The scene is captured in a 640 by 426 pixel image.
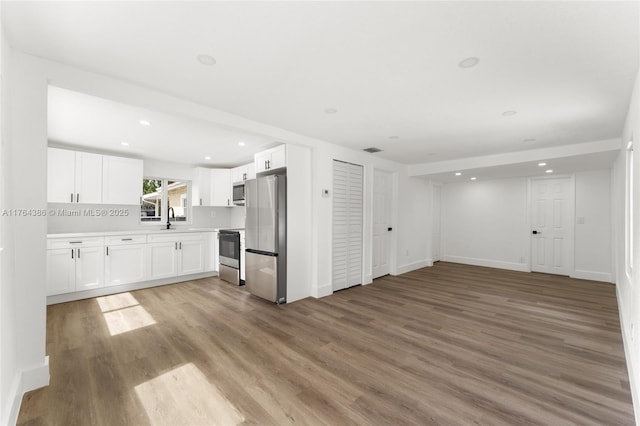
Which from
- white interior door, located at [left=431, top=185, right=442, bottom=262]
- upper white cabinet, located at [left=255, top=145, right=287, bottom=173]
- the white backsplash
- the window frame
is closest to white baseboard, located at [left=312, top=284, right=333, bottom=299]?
upper white cabinet, located at [left=255, top=145, right=287, bottom=173]

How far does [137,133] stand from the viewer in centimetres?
372

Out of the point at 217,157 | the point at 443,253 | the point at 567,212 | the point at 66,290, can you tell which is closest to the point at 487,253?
the point at 443,253

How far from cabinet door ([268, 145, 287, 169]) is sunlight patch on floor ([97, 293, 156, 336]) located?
2.60 m

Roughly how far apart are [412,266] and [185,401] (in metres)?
5.46

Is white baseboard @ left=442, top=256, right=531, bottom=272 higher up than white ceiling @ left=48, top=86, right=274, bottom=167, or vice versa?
white ceiling @ left=48, top=86, right=274, bottom=167

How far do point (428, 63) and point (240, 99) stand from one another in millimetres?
1765

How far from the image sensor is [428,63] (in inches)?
77.9

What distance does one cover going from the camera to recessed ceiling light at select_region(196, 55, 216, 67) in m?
1.93

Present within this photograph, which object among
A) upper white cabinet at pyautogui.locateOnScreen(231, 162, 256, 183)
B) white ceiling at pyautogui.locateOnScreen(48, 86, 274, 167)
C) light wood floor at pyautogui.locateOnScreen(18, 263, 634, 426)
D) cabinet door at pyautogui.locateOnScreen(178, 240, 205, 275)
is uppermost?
white ceiling at pyautogui.locateOnScreen(48, 86, 274, 167)

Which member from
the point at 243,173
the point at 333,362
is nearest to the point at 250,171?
the point at 243,173

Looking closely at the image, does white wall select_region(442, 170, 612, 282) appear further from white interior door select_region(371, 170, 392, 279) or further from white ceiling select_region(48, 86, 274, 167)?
white ceiling select_region(48, 86, 274, 167)

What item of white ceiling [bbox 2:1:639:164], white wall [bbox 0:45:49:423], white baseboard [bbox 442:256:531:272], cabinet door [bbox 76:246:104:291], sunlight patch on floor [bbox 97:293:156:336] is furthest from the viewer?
white baseboard [bbox 442:256:531:272]

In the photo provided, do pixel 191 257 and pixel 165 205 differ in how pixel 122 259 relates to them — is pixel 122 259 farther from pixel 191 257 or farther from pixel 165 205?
pixel 165 205

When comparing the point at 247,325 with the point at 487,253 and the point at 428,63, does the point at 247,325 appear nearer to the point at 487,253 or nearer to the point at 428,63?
the point at 428,63
